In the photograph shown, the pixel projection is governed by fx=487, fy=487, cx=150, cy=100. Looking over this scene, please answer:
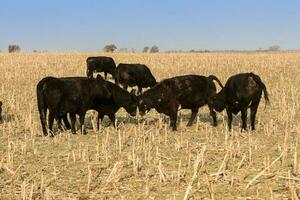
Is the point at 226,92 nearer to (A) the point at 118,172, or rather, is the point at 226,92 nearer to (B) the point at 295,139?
(B) the point at 295,139

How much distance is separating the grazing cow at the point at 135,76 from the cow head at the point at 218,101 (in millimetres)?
7078

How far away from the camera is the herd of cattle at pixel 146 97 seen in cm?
1115

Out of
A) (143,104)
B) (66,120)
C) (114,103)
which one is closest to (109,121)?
(114,103)

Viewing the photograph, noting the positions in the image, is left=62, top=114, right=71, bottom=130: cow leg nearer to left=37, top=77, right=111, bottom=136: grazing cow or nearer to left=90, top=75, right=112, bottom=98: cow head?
left=37, top=77, right=111, bottom=136: grazing cow

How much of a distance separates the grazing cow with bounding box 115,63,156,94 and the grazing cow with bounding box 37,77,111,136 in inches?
287

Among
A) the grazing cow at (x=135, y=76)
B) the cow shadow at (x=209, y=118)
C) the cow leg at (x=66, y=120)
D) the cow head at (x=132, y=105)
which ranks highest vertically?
the grazing cow at (x=135, y=76)

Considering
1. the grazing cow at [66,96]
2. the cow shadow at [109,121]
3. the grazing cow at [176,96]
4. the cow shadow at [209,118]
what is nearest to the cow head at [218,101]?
the grazing cow at [176,96]

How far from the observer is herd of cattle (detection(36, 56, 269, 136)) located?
1115 cm

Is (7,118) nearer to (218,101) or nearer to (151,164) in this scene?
(218,101)

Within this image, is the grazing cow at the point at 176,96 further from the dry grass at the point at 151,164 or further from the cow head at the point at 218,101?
the dry grass at the point at 151,164

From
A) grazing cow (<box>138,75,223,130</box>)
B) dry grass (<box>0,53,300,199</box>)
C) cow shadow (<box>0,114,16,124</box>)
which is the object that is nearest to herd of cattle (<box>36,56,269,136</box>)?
grazing cow (<box>138,75,223,130</box>)

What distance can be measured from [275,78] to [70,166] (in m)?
18.3

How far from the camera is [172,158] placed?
8547 mm

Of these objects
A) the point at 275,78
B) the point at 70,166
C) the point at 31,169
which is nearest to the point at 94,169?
the point at 70,166
